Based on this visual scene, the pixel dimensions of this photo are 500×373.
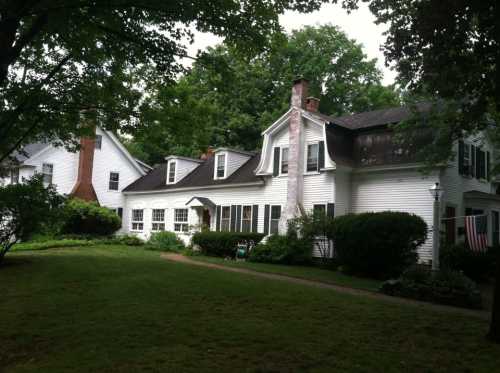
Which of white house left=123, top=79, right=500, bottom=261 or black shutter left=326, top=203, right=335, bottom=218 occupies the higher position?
white house left=123, top=79, right=500, bottom=261

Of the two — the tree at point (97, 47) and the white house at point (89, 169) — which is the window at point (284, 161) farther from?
the white house at point (89, 169)

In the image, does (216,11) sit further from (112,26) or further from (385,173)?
(385,173)

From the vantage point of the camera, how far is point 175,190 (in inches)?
1081

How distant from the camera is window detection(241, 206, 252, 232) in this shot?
22656 millimetres

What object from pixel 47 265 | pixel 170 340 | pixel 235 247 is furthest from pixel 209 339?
pixel 235 247

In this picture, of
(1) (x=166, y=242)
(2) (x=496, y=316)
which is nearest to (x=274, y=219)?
(1) (x=166, y=242)

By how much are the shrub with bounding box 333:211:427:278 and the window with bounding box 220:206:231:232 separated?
30.8 feet

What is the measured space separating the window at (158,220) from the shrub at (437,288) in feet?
62.0

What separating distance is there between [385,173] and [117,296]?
42.6 feet

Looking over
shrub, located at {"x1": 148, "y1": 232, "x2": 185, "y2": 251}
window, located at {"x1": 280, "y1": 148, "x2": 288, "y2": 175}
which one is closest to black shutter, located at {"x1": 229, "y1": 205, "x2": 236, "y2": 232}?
shrub, located at {"x1": 148, "y1": 232, "x2": 185, "y2": 251}

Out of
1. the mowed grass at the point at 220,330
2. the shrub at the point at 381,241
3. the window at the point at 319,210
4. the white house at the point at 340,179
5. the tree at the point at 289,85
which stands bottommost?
the mowed grass at the point at 220,330

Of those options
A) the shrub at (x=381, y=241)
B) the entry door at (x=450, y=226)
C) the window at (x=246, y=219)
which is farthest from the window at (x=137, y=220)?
the entry door at (x=450, y=226)

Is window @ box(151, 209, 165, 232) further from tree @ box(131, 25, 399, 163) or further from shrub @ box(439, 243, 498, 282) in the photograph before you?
shrub @ box(439, 243, 498, 282)

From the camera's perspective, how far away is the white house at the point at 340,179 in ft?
59.9
